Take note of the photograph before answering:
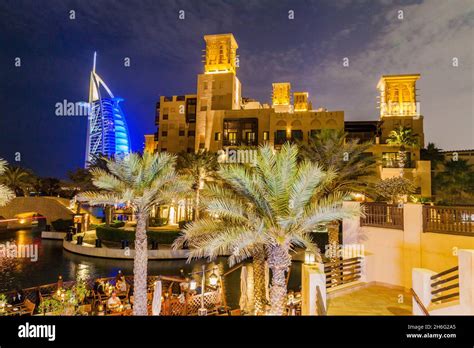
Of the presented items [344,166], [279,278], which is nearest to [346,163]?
[344,166]

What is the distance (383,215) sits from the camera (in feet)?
47.1

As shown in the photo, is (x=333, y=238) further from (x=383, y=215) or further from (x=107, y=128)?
(x=107, y=128)

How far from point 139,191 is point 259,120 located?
111 ft

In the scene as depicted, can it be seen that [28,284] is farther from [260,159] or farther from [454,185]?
[454,185]

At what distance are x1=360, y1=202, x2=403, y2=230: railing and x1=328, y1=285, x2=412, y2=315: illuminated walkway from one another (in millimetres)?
2620

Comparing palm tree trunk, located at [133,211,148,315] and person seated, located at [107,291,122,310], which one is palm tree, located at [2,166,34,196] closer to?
person seated, located at [107,291,122,310]

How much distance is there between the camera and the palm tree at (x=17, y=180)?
49.4 m

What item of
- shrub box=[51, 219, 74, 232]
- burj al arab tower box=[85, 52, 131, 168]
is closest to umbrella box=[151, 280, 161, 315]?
shrub box=[51, 219, 74, 232]

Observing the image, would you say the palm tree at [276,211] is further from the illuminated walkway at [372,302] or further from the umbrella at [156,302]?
the illuminated walkway at [372,302]

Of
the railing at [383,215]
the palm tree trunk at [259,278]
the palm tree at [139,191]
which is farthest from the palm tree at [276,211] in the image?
the railing at [383,215]

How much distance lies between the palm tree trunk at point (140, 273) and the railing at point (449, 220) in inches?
418
